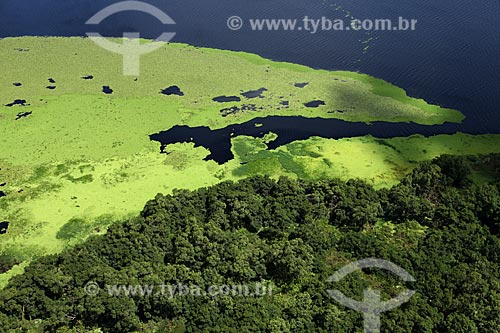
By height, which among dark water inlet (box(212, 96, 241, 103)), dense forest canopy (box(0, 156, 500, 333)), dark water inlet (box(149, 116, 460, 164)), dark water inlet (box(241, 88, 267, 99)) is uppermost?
dark water inlet (box(241, 88, 267, 99))

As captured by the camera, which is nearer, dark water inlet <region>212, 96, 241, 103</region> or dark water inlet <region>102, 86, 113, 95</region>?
dark water inlet <region>212, 96, 241, 103</region>

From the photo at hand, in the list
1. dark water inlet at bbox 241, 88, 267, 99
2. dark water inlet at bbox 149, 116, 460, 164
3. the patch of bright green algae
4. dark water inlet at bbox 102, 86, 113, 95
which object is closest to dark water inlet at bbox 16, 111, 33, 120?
the patch of bright green algae

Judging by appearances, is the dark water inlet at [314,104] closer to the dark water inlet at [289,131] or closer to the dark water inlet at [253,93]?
the dark water inlet at [289,131]

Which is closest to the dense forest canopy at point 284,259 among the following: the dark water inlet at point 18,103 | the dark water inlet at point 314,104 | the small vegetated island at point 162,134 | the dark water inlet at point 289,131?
the small vegetated island at point 162,134

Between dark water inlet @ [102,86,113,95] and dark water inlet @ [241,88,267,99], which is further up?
dark water inlet @ [241,88,267,99]

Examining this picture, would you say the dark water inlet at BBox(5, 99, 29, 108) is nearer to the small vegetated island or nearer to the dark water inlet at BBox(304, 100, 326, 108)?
the small vegetated island

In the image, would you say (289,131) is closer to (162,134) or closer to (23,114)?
(162,134)

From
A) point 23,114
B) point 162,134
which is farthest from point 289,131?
point 23,114
